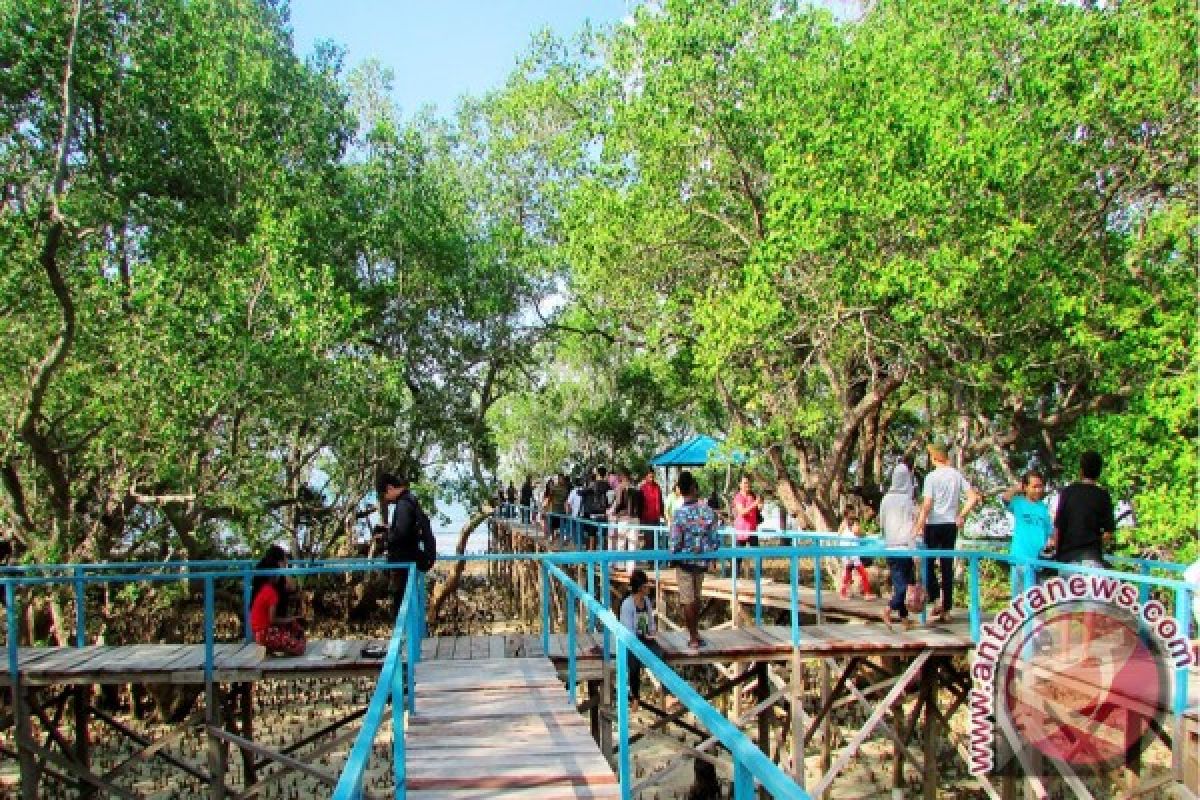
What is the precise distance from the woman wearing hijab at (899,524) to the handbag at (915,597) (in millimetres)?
59

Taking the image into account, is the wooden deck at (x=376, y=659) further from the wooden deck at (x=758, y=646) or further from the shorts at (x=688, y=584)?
the shorts at (x=688, y=584)

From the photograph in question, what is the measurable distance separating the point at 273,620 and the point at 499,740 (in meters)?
3.90

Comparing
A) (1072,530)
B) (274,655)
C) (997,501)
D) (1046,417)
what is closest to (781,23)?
(1046,417)

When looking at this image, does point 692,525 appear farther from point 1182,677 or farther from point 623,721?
point 1182,677

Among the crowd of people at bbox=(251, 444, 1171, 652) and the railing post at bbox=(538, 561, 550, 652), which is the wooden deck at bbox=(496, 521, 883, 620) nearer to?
the crowd of people at bbox=(251, 444, 1171, 652)

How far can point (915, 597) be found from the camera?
10383 millimetres

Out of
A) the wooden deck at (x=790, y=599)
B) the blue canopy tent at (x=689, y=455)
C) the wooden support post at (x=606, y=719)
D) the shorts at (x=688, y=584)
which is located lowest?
the wooden support post at (x=606, y=719)

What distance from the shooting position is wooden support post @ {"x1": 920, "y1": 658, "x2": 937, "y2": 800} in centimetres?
1014

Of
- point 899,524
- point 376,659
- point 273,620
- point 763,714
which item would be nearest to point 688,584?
point 899,524

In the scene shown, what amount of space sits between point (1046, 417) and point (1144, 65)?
585cm

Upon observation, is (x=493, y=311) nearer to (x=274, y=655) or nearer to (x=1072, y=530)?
(x=274, y=655)

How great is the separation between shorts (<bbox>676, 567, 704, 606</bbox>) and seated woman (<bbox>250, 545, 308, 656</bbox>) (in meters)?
3.61

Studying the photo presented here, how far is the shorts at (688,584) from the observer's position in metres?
9.15

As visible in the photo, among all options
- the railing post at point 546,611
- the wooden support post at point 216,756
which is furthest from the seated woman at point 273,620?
the railing post at point 546,611
